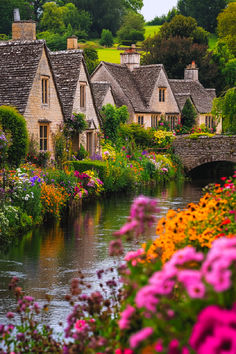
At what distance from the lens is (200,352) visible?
340cm

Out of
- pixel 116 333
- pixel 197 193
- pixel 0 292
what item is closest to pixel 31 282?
pixel 0 292

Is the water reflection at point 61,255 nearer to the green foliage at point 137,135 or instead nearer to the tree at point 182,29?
the green foliage at point 137,135

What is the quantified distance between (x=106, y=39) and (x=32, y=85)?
256ft

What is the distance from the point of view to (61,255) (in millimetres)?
16844

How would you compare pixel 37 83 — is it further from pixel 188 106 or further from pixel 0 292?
pixel 188 106

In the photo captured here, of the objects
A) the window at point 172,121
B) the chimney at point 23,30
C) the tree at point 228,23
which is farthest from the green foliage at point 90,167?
the tree at point 228,23

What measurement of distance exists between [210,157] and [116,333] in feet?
120

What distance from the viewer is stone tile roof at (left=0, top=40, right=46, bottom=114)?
29.1 metres

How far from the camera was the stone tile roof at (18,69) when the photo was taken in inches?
1146

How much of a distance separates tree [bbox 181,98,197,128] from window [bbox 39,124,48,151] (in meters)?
24.9

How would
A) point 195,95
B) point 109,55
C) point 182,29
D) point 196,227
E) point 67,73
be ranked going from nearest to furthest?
point 196,227, point 67,73, point 195,95, point 182,29, point 109,55

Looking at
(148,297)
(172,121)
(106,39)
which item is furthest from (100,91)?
(106,39)

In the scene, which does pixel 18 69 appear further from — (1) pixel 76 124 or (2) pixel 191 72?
(2) pixel 191 72

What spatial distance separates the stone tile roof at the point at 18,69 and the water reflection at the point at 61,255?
6.26 meters
